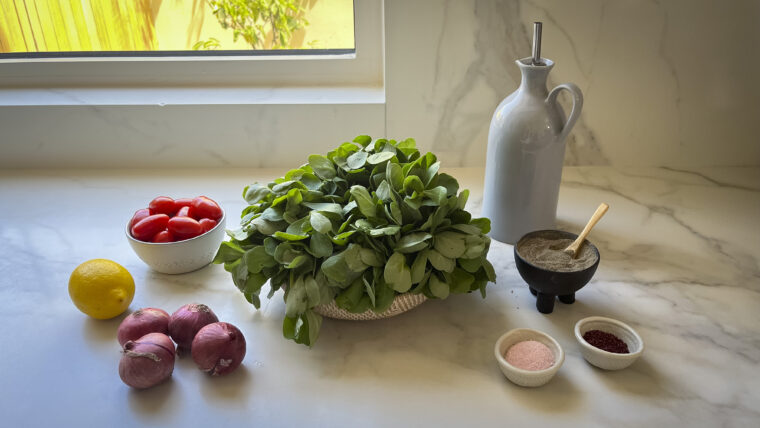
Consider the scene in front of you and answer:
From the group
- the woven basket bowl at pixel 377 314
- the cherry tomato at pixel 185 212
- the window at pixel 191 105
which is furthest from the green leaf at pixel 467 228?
the window at pixel 191 105

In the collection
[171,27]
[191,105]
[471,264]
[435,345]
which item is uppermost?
[171,27]

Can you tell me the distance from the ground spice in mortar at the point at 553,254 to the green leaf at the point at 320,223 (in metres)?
0.28

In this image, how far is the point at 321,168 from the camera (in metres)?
0.83

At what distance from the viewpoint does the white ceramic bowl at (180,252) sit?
0.87 metres

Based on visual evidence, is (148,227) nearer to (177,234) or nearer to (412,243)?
(177,234)

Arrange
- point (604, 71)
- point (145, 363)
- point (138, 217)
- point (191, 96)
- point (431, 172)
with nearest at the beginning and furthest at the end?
point (145, 363) < point (431, 172) < point (138, 217) < point (604, 71) < point (191, 96)

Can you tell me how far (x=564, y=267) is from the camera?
0.79m

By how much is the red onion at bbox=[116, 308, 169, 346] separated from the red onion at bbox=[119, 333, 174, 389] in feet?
0.13

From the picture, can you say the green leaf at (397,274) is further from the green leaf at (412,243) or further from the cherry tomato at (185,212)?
the cherry tomato at (185,212)

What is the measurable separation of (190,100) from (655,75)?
96 centimetres

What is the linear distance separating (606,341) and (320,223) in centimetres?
39

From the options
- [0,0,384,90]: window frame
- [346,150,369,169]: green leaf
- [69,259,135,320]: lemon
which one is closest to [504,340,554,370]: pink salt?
[346,150,369,169]: green leaf

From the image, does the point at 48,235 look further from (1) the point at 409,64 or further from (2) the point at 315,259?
(1) the point at 409,64

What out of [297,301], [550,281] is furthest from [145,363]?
[550,281]
